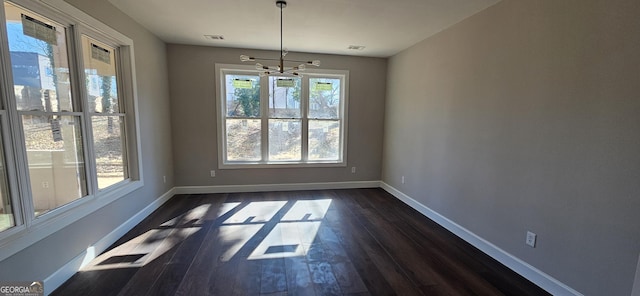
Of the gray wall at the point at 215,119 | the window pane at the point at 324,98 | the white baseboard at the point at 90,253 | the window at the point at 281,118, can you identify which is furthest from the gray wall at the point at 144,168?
the window pane at the point at 324,98

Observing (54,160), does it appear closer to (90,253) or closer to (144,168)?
(90,253)

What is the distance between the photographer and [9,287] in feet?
Answer: 5.43

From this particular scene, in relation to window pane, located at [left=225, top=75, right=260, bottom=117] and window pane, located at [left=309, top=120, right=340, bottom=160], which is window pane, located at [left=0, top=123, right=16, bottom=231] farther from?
window pane, located at [left=309, top=120, right=340, bottom=160]

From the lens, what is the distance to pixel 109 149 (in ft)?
9.20

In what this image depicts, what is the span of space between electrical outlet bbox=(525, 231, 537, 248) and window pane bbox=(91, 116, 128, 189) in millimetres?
4067

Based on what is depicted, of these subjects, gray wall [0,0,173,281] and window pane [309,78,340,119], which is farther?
window pane [309,78,340,119]

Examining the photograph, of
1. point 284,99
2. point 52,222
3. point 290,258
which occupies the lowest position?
point 290,258

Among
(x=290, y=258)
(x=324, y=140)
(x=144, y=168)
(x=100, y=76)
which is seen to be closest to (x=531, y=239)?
(x=290, y=258)

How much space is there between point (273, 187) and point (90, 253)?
268 cm

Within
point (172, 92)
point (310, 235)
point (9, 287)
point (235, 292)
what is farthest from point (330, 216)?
point (172, 92)

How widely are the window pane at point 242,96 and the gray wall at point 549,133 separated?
2927mm

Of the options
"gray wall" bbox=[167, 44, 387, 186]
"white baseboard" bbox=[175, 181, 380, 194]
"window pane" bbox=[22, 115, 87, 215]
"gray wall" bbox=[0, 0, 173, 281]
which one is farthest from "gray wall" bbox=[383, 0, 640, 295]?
"window pane" bbox=[22, 115, 87, 215]

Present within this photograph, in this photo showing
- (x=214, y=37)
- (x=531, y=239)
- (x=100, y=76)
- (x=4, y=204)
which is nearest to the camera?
(x=4, y=204)

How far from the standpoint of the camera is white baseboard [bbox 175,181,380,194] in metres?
4.48
